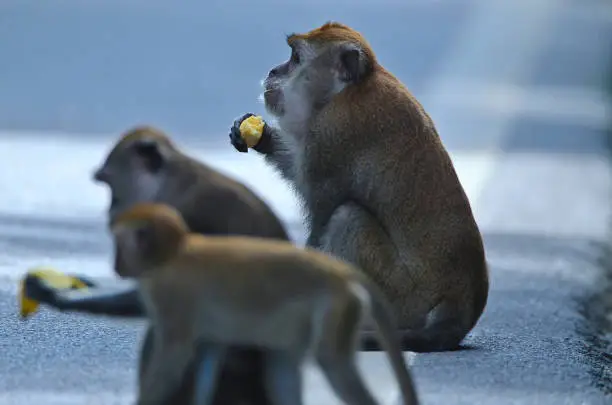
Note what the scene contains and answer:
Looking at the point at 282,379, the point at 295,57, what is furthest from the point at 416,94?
the point at 282,379

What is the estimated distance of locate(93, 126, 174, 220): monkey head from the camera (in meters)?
4.80

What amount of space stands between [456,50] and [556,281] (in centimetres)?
1771

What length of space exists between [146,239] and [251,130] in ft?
10.3

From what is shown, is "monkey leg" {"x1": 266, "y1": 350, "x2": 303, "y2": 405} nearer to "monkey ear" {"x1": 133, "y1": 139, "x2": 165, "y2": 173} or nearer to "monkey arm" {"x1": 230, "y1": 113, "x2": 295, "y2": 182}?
"monkey ear" {"x1": 133, "y1": 139, "x2": 165, "y2": 173}

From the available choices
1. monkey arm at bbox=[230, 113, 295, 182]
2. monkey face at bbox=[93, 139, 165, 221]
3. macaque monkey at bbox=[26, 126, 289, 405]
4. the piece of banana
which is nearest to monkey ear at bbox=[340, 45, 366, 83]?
monkey arm at bbox=[230, 113, 295, 182]

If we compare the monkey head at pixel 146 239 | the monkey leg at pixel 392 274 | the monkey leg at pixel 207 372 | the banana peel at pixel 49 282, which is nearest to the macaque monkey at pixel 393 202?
the monkey leg at pixel 392 274

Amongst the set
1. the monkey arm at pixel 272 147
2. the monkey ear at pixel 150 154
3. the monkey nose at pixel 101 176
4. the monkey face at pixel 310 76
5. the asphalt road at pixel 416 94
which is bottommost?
the asphalt road at pixel 416 94

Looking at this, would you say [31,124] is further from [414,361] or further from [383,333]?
[383,333]

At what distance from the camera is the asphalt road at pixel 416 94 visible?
6.49 meters

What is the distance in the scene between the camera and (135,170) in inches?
190

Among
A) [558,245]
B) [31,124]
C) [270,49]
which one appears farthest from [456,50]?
[558,245]

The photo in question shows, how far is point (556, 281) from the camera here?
9953 millimetres

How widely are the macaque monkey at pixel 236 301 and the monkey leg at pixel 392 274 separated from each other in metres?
2.31

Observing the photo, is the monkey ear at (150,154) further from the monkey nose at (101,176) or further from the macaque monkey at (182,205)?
the monkey nose at (101,176)
